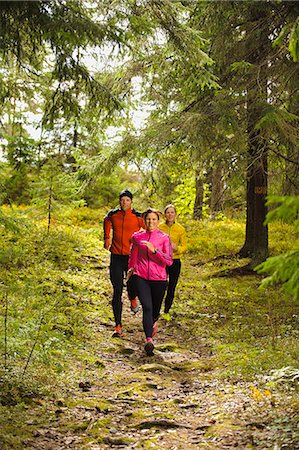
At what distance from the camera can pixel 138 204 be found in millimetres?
16016

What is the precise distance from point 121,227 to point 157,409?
405 cm

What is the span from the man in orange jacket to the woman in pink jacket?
0.88m

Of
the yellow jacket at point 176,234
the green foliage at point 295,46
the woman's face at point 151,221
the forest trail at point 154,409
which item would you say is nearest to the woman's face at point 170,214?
the yellow jacket at point 176,234

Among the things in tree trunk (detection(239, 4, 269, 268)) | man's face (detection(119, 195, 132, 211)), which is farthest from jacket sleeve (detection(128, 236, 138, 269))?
tree trunk (detection(239, 4, 269, 268))

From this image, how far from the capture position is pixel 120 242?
29.2 ft

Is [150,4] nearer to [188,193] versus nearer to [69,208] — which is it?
[69,208]

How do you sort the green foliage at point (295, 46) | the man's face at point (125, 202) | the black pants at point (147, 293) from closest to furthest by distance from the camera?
the green foliage at point (295, 46), the black pants at point (147, 293), the man's face at point (125, 202)

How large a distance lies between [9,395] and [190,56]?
4809 millimetres

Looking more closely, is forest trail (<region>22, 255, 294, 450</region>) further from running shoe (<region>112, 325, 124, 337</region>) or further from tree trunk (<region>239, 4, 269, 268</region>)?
tree trunk (<region>239, 4, 269, 268</region>)

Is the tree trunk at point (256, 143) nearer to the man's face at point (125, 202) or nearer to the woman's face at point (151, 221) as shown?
the woman's face at point (151, 221)

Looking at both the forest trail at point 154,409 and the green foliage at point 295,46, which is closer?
the forest trail at point 154,409

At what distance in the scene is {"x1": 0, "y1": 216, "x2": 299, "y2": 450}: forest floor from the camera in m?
4.57

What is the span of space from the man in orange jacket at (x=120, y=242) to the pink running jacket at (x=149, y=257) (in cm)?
89

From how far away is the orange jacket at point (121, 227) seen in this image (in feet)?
29.2
